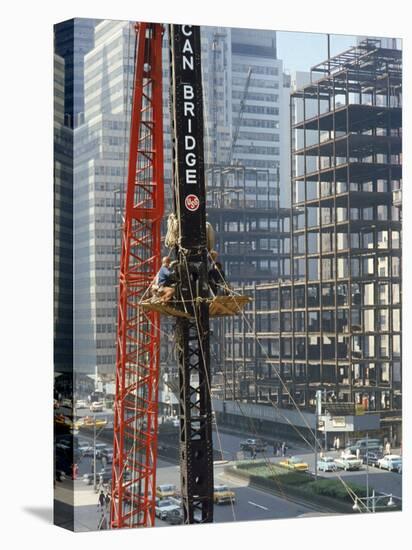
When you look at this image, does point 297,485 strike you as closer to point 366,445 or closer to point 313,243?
point 366,445

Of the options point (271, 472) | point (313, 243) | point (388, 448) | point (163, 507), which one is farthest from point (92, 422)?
point (388, 448)

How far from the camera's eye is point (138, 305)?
28.0 m

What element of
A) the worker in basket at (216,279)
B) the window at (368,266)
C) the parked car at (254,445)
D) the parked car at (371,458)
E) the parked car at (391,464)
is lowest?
the parked car at (391,464)

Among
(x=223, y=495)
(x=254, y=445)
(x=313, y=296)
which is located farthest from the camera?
(x=313, y=296)

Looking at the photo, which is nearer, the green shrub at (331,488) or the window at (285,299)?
the green shrub at (331,488)

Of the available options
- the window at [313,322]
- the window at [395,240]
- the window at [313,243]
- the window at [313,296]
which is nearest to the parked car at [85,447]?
the window at [313,322]

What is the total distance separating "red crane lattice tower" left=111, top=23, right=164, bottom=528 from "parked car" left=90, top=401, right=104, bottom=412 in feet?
1.32

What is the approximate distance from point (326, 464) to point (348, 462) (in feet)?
1.84

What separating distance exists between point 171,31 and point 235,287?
17.1ft

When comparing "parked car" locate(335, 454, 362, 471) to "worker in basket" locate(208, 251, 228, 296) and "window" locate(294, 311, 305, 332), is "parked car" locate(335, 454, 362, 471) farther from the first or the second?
"worker in basket" locate(208, 251, 228, 296)

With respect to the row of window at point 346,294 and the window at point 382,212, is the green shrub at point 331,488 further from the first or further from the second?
the window at point 382,212

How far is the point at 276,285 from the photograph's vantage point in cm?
2995

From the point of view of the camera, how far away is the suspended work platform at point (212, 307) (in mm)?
27484

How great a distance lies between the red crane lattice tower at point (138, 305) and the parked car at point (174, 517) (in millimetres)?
354
